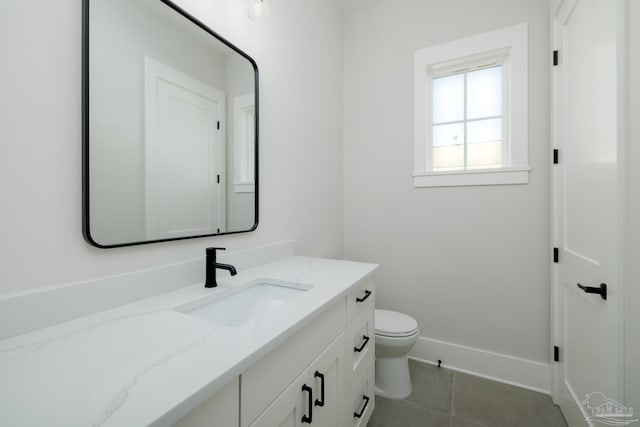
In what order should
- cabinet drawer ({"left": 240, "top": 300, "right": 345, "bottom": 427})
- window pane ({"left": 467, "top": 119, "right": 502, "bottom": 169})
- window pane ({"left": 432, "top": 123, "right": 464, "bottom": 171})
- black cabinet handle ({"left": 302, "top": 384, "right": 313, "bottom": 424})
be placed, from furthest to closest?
window pane ({"left": 432, "top": 123, "right": 464, "bottom": 171}) < window pane ({"left": 467, "top": 119, "right": 502, "bottom": 169}) < black cabinet handle ({"left": 302, "top": 384, "right": 313, "bottom": 424}) < cabinet drawer ({"left": 240, "top": 300, "right": 345, "bottom": 427})

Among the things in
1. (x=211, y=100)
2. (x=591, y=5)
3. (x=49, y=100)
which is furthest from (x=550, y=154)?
(x=49, y=100)

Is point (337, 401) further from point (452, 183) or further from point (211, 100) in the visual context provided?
point (452, 183)

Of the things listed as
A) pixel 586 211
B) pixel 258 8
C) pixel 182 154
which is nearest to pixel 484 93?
pixel 586 211

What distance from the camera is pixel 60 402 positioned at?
44 cm

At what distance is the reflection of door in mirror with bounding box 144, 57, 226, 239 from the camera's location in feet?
3.24

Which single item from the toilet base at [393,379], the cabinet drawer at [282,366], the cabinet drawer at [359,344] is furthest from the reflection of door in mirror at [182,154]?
the toilet base at [393,379]

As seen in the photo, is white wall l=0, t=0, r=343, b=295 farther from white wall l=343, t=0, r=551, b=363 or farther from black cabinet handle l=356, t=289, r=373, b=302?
white wall l=343, t=0, r=551, b=363

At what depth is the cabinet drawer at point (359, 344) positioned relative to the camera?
1167 millimetres

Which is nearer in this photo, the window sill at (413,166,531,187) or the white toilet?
the white toilet

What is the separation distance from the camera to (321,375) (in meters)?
0.90

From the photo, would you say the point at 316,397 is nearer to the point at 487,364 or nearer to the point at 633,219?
the point at 633,219

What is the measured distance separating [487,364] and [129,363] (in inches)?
85.8

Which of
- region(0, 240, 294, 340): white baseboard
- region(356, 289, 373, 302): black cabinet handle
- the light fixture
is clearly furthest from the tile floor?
the light fixture

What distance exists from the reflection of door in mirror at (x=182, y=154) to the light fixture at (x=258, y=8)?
0.41 meters
